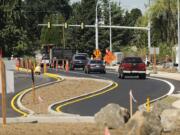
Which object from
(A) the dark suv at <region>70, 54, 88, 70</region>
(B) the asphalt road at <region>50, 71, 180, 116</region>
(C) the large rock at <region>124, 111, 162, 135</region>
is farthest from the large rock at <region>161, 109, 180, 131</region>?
(A) the dark suv at <region>70, 54, 88, 70</region>

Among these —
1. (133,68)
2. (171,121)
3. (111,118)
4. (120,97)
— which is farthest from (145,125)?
(133,68)

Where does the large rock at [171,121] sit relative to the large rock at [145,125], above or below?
below

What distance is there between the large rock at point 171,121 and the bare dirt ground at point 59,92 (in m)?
11.8

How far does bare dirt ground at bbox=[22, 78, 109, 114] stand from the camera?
105 feet

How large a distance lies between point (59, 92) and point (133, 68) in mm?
15626

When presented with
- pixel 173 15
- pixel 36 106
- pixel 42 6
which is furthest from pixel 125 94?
pixel 42 6

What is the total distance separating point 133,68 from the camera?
54.8 metres

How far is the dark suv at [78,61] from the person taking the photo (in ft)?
252

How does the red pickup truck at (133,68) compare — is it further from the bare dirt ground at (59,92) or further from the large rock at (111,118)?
the large rock at (111,118)

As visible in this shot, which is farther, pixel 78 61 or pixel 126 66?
pixel 78 61

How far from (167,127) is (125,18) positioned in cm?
12280

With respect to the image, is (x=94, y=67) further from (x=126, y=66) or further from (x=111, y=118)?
(x=111, y=118)

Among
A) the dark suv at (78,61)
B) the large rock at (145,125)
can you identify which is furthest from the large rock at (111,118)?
the dark suv at (78,61)

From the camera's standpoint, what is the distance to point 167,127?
16844mm
